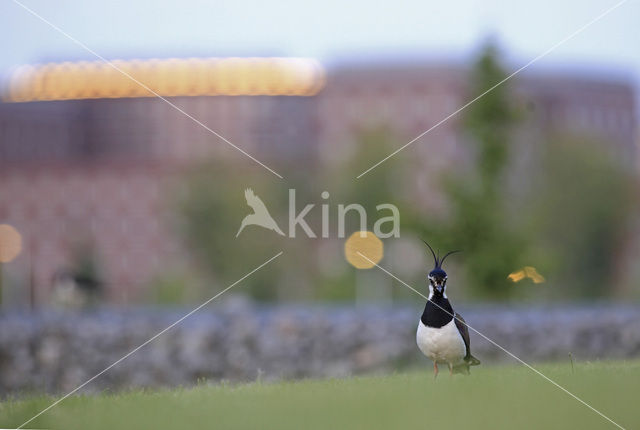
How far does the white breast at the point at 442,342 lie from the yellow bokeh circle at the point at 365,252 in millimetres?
17106

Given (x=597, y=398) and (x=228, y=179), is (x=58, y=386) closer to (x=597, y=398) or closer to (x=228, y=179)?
(x=597, y=398)

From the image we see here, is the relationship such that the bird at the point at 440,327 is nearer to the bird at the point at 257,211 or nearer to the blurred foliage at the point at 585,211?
the bird at the point at 257,211

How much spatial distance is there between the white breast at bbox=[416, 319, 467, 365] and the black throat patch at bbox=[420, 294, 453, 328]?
0.02 m

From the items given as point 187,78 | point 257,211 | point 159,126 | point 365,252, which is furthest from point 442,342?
point 159,126

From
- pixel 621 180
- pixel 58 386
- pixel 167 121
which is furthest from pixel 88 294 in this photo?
pixel 167 121

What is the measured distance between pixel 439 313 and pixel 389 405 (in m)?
0.51

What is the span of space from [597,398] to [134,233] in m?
42.3

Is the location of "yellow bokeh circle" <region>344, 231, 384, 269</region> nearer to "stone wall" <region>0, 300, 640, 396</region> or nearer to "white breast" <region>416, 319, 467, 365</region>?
"stone wall" <region>0, 300, 640, 396</region>

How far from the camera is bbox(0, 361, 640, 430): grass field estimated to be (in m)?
4.77

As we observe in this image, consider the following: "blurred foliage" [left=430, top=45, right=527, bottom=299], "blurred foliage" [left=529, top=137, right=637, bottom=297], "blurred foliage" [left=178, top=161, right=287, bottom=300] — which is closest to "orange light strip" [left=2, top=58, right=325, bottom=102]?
"blurred foliage" [left=178, top=161, right=287, bottom=300]

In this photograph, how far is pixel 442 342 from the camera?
4.97 meters

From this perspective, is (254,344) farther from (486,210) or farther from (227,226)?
(227,226)

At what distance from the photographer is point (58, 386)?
1079 centimetres

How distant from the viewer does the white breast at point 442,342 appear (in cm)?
494
